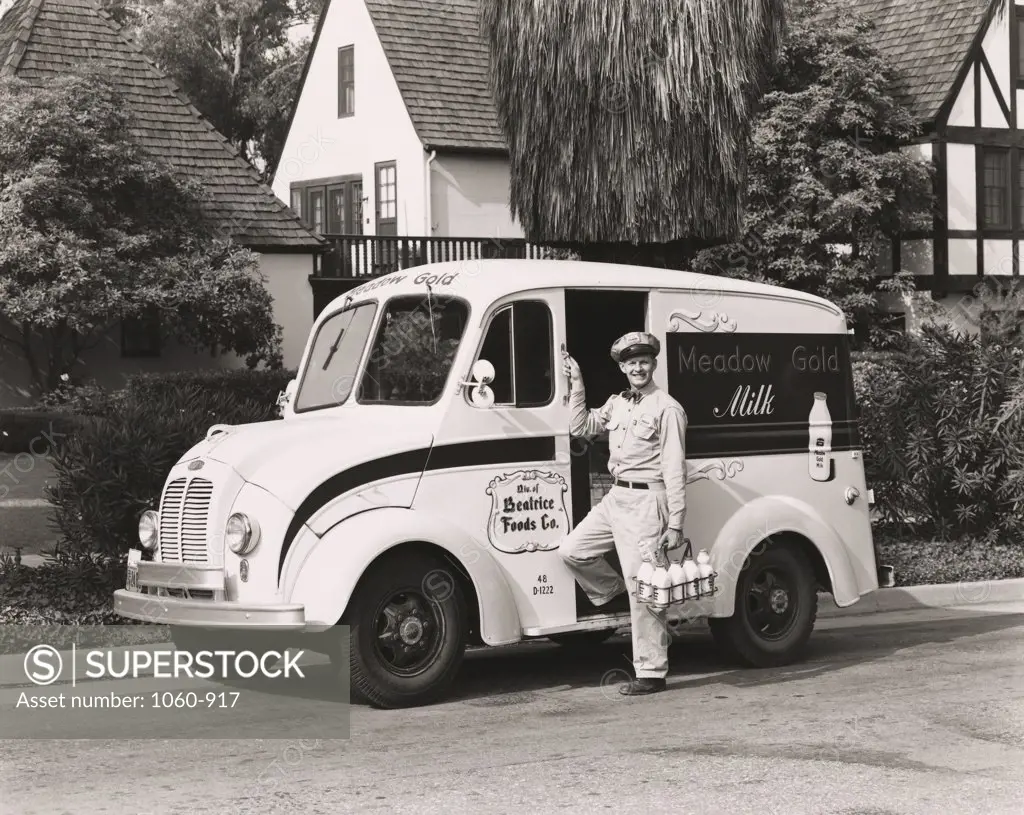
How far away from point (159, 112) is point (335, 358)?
65.5ft

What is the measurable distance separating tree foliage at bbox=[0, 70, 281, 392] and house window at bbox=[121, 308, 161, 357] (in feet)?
2.60

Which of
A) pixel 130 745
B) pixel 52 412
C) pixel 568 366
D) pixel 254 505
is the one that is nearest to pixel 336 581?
pixel 254 505

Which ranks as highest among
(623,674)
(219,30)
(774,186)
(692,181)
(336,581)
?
(219,30)

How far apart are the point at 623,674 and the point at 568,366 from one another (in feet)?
6.92

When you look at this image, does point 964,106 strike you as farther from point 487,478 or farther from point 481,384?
point 487,478

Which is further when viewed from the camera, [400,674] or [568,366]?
[568,366]

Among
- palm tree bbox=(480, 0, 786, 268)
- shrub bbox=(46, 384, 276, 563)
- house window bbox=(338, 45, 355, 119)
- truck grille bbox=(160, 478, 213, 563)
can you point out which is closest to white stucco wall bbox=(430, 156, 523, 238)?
house window bbox=(338, 45, 355, 119)

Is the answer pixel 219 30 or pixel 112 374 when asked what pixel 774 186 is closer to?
pixel 112 374

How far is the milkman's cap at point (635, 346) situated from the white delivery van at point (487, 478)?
0.38 meters

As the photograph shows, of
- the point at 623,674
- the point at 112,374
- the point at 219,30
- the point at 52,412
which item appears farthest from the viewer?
the point at 219,30

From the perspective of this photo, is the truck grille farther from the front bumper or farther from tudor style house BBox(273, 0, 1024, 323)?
tudor style house BBox(273, 0, 1024, 323)

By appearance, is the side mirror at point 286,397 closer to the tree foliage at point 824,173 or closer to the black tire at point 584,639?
the black tire at point 584,639

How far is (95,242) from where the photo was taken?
2456cm

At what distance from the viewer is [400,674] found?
8914mm
